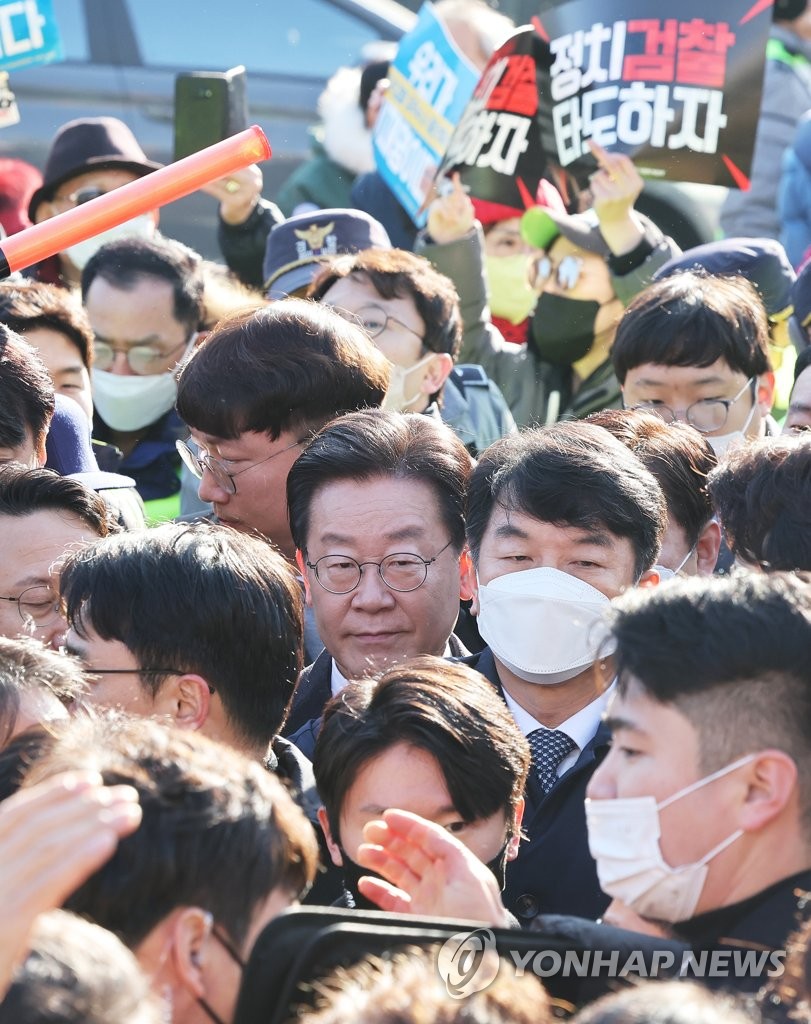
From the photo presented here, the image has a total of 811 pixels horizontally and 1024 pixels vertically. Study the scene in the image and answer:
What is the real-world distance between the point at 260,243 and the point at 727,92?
1.94 metres

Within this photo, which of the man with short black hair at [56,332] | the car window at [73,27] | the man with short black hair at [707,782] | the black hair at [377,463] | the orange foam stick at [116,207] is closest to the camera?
the man with short black hair at [707,782]

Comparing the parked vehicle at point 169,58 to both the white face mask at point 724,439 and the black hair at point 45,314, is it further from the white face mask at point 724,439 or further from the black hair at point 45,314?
the white face mask at point 724,439

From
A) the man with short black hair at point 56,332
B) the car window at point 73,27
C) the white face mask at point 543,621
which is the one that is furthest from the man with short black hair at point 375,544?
the car window at point 73,27

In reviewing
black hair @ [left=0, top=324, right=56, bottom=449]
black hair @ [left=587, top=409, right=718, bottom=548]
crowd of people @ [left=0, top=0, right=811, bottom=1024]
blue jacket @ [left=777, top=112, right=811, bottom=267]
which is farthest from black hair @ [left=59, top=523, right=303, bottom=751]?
blue jacket @ [left=777, top=112, right=811, bottom=267]

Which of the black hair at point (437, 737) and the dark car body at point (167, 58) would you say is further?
the dark car body at point (167, 58)

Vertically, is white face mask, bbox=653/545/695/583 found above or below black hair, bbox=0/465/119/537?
below

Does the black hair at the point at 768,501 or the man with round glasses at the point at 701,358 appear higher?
the black hair at the point at 768,501

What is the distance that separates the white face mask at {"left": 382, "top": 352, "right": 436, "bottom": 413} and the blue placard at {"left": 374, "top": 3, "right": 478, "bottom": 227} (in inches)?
32.4

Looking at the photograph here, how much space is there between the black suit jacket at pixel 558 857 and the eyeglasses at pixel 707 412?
57.4 inches

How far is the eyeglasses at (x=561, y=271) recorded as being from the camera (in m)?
5.23

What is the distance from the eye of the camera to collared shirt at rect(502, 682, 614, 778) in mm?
3148

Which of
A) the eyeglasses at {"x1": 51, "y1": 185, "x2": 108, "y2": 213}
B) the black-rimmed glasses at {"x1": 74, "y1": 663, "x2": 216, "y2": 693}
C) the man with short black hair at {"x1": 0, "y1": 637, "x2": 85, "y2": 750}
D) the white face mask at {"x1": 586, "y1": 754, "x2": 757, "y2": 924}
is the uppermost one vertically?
the white face mask at {"x1": 586, "y1": 754, "x2": 757, "y2": 924}

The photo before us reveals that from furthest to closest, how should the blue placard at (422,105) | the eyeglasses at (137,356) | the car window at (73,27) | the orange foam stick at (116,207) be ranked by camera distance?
the car window at (73,27), the eyeglasses at (137,356), the blue placard at (422,105), the orange foam stick at (116,207)

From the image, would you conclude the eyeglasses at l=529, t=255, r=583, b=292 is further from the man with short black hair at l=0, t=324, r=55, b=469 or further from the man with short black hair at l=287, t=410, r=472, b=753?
the man with short black hair at l=0, t=324, r=55, b=469
